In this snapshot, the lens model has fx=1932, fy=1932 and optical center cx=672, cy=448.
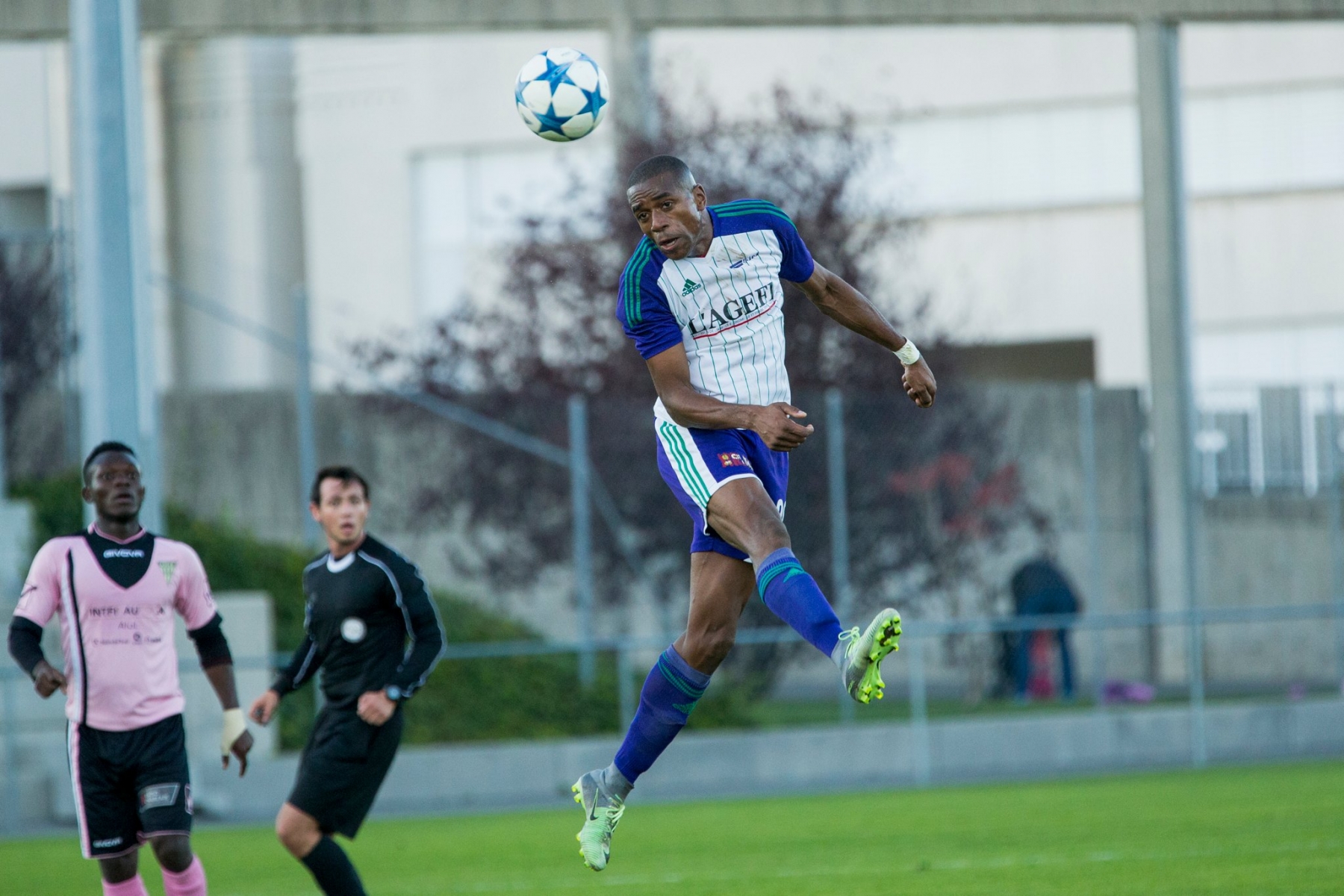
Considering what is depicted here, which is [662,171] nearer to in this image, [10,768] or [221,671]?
[221,671]

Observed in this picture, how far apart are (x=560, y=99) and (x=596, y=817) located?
2875 mm

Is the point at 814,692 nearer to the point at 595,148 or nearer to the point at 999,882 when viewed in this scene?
the point at 999,882

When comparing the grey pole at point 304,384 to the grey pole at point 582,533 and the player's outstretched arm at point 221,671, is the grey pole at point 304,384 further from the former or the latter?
the player's outstretched arm at point 221,671

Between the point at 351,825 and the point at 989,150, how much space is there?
26.7 m

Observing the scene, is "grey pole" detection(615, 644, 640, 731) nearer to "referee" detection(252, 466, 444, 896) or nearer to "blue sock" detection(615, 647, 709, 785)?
"referee" detection(252, 466, 444, 896)

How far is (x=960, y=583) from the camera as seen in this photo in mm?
20828

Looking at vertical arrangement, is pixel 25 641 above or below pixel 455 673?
above

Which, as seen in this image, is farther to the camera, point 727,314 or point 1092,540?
point 1092,540

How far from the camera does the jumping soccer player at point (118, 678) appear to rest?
7891mm

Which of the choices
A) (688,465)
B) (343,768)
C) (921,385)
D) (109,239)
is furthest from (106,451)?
(109,239)

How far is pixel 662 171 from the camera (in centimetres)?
720

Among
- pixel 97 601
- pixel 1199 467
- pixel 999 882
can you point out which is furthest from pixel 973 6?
pixel 97 601

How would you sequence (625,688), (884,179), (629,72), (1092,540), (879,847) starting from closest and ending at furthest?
(879,847) < (625,688) < (1092,540) < (629,72) < (884,179)

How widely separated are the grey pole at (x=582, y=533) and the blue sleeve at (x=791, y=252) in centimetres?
1014
